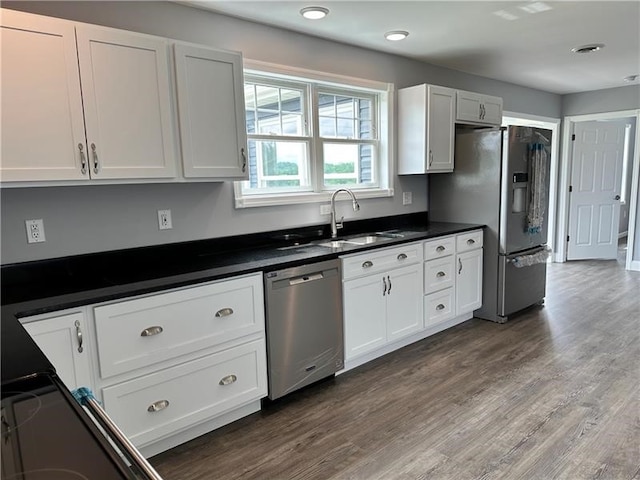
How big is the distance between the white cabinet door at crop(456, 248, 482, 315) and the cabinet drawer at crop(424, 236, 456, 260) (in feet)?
0.48

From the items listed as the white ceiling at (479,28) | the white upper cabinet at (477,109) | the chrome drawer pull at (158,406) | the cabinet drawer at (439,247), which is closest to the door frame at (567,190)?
the white ceiling at (479,28)

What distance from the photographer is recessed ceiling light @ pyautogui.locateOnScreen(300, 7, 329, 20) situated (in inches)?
105

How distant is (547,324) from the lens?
3.82 meters

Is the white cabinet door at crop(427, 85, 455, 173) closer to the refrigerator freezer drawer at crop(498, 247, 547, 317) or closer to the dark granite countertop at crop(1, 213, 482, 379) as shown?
the dark granite countertop at crop(1, 213, 482, 379)

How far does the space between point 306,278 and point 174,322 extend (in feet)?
2.71

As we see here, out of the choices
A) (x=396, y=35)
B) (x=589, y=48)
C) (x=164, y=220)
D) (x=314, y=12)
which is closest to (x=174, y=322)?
(x=164, y=220)

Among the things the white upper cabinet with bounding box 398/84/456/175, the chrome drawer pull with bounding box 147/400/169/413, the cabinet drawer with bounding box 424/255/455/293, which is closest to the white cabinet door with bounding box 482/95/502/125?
the white upper cabinet with bounding box 398/84/456/175

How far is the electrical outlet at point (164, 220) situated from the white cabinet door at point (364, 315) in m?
1.19

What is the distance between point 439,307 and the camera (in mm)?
3576

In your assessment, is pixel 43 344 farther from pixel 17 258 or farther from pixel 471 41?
pixel 471 41

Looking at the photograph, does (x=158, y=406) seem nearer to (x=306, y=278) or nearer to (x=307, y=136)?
(x=306, y=278)

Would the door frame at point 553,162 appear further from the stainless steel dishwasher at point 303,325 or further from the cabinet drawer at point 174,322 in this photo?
the cabinet drawer at point 174,322

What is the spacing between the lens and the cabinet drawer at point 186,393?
1978mm

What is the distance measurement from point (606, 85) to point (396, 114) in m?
3.72
